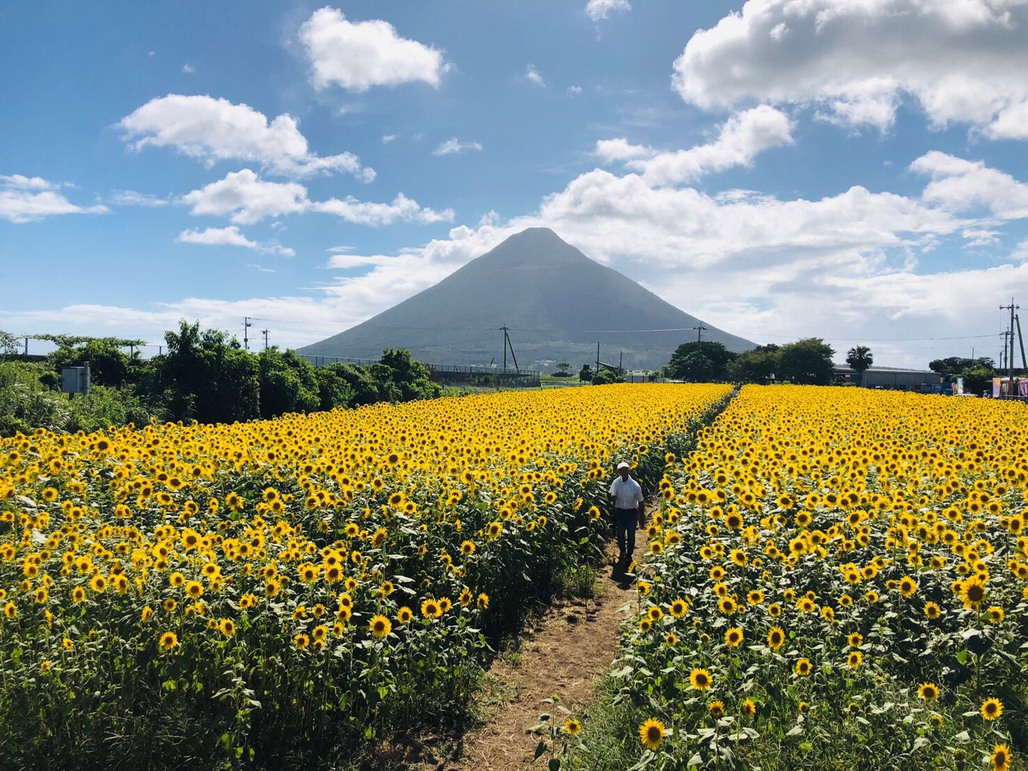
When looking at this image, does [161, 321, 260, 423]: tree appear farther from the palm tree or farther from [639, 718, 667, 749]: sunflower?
the palm tree

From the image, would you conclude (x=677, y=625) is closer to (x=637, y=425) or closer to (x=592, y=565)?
(x=592, y=565)

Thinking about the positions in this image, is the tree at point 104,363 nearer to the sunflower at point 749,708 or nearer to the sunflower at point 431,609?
the sunflower at point 431,609

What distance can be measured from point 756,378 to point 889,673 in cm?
9282

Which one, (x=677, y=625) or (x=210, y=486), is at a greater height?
(x=210, y=486)

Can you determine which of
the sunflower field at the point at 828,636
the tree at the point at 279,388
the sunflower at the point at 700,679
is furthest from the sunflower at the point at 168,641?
the tree at the point at 279,388

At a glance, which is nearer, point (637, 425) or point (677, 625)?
point (677, 625)

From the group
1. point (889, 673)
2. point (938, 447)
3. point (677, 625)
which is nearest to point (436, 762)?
point (677, 625)

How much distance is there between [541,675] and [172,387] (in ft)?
65.1

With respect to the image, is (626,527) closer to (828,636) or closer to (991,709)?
(828,636)

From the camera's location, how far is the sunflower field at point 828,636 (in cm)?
398

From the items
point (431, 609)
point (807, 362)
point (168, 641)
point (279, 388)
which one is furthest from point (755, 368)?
point (168, 641)

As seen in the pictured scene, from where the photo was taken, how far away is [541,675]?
20.3ft

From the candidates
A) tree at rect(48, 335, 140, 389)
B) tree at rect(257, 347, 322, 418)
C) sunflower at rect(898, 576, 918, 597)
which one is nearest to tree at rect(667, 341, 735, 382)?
tree at rect(257, 347, 322, 418)

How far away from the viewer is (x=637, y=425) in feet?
49.2
